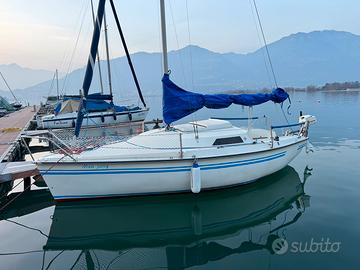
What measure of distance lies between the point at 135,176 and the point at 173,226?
6.50 ft

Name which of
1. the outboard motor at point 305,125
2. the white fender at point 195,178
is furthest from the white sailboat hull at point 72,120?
the white fender at point 195,178

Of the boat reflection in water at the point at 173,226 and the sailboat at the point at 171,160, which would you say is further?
the sailboat at the point at 171,160

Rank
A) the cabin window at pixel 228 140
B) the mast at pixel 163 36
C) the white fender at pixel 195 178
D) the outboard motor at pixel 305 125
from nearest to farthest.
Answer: the white fender at pixel 195 178 < the cabin window at pixel 228 140 < the mast at pixel 163 36 < the outboard motor at pixel 305 125

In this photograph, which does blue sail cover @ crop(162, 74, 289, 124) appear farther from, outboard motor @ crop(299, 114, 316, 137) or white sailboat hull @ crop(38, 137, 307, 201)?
outboard motor @ crop(299, 114, 316, 137)

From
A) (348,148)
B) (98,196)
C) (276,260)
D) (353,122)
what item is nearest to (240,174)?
(276,260)

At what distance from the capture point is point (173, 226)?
325 inches

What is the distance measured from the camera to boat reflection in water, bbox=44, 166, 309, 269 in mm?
6895

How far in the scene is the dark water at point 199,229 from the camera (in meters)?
6.62

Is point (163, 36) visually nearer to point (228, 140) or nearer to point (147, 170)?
point (228, 140)

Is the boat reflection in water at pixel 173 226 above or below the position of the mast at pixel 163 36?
below

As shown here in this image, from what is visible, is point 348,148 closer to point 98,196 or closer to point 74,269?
point 98,196

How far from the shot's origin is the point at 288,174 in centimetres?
1232

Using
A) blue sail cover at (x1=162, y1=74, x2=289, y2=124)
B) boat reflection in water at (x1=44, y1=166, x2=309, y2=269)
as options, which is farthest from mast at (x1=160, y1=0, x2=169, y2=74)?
boat reflection in water at (x1=44, y1=166, x2=309, y2=269)

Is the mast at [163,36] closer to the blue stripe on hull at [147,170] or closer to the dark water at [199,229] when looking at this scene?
the blue stripe on hull at [147,170]
